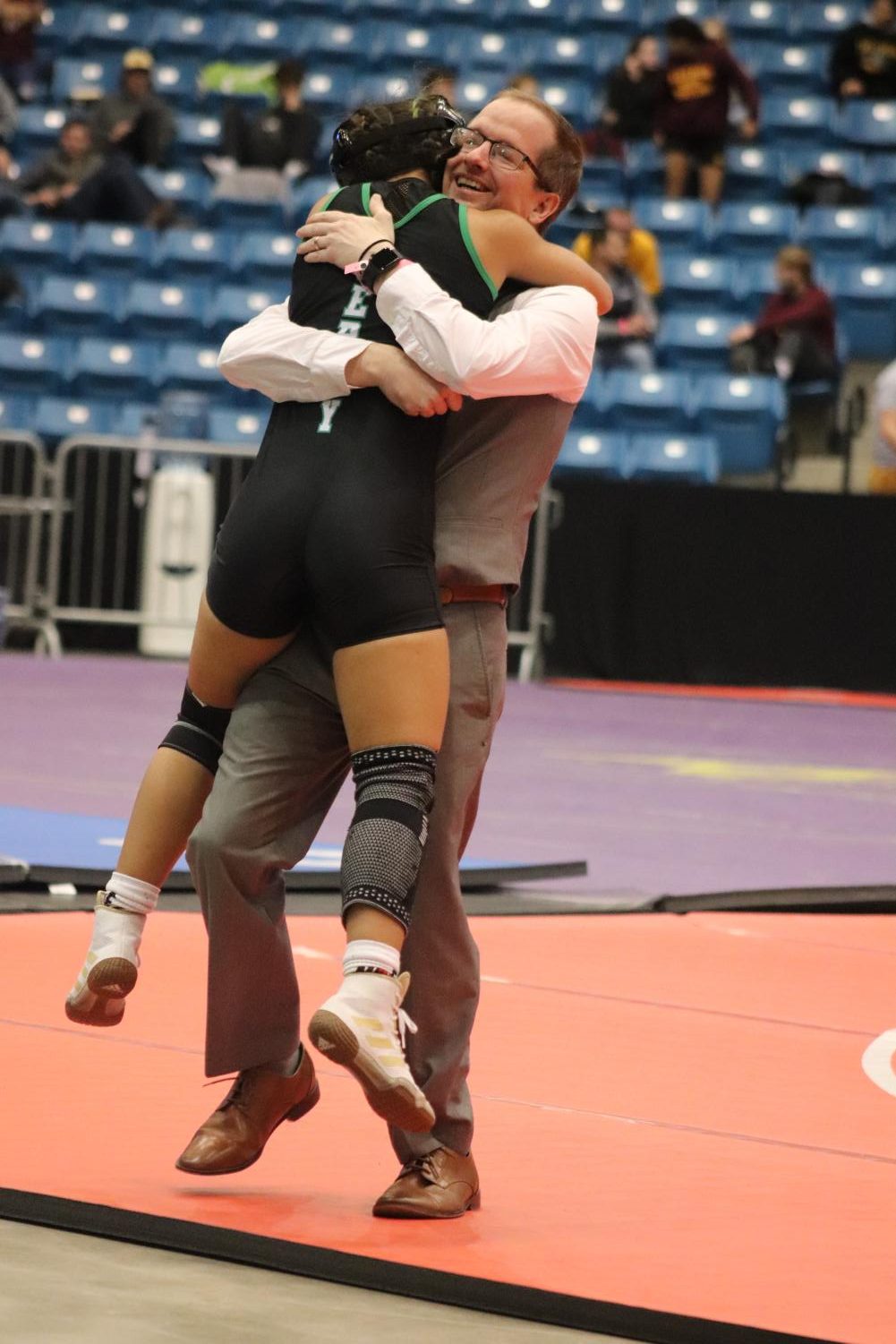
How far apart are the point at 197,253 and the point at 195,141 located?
70.6 inches

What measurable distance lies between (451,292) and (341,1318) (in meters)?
1.51

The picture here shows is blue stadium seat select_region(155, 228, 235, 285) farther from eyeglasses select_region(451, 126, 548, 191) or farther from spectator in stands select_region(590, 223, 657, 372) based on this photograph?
eyeglasses select_region(451, 126, 548, 191)

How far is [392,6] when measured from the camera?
19781 millimetres

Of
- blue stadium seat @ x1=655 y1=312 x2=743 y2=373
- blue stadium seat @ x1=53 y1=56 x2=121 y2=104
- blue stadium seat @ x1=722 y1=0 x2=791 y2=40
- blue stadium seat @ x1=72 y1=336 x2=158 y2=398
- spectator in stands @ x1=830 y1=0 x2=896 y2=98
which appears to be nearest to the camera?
blue stadium seat @ x1=655 y1=312 x2=743 y2=373

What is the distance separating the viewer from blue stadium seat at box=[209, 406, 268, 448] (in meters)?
15.5

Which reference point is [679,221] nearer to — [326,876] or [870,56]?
[870,56]

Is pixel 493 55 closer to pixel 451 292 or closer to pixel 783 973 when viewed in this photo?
pixel 783 973

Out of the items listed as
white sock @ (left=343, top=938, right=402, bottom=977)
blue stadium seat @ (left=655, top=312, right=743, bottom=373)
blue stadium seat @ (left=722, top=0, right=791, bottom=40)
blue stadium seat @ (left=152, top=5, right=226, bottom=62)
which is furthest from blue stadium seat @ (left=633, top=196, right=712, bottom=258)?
white sock @ (left=343, top=938, right=402, bottom=977)

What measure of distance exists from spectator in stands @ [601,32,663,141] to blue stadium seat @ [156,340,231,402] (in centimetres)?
358

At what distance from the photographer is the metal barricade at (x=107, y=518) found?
1488 cm


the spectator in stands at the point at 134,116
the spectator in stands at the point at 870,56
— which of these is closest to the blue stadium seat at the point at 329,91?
the spectator in stands at the point at 134,116

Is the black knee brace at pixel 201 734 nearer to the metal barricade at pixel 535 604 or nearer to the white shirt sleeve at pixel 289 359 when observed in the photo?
the white shirt sleeve at pixel 289 359

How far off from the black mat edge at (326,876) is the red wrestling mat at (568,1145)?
327 mm

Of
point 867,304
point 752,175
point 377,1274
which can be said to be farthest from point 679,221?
point 377,1274
